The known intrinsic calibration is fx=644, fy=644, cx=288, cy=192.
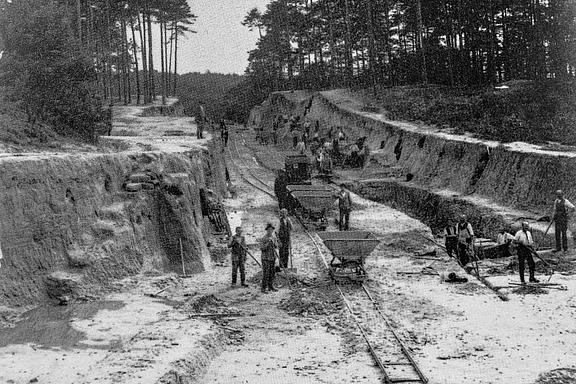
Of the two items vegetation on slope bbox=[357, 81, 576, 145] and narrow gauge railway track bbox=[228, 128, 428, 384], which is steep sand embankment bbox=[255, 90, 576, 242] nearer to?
vegetation on slope bbox=[357, 81, 576, 145]

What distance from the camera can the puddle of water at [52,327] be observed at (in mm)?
11992

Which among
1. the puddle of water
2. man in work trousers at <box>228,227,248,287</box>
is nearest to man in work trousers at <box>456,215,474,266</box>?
man in work trousers at <box>228,227,248,287</box>

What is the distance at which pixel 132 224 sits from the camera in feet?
58.9

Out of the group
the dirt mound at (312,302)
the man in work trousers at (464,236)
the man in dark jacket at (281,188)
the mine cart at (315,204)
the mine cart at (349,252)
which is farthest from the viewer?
the man in dark jacket at (281,188)

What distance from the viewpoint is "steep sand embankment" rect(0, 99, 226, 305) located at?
46.5ft

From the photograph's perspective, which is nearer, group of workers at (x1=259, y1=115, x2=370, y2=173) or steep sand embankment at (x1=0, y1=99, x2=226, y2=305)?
steep sand embankment at (x1=0, y1=99, x2=226, y2=305)

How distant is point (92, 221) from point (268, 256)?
4.66 meters

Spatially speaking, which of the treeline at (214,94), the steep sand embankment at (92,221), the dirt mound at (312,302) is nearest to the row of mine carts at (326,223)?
the dirt mound at (312,302)

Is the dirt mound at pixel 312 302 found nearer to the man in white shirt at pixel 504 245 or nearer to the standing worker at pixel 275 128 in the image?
the man in white shirt at pixel 504 245

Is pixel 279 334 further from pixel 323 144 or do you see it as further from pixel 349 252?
pixel 323 144

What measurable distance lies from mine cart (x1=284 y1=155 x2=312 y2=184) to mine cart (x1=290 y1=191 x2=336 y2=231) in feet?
14.8

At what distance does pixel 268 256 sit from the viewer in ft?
54.6

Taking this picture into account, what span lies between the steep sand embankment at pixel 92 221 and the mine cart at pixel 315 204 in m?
4.56

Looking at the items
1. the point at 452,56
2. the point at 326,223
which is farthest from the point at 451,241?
the point at 452,56
